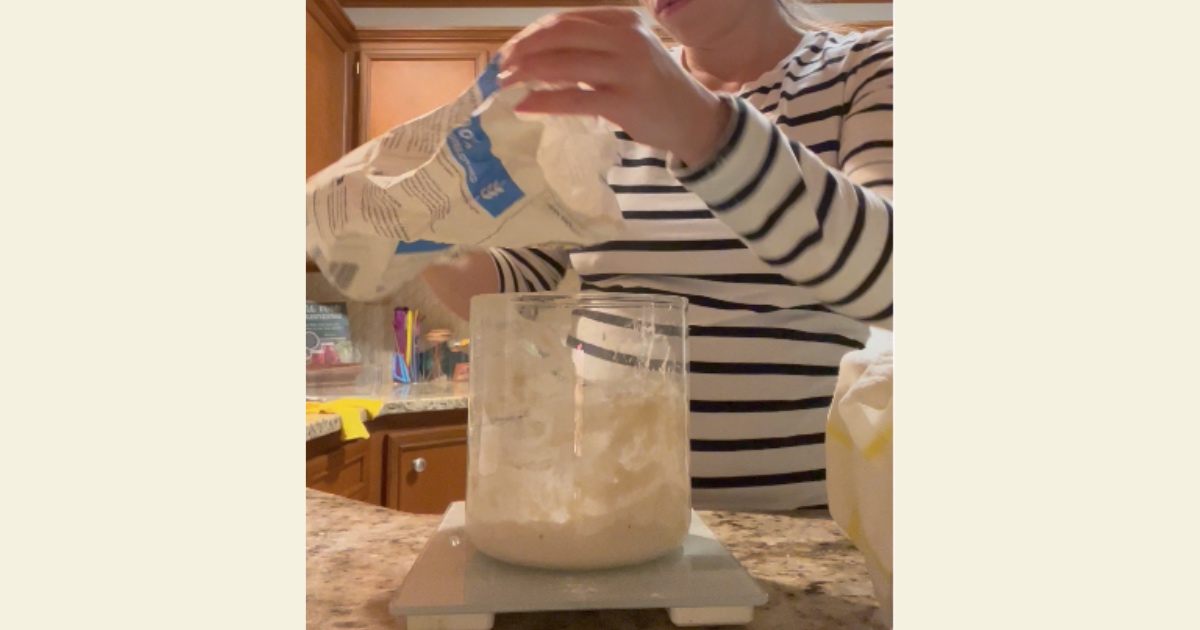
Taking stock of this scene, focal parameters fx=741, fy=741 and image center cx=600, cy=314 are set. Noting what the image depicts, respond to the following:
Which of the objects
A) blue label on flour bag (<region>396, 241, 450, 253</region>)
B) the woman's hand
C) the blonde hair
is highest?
the blonde hair

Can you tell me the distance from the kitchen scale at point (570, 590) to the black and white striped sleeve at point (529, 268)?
14 centimetres

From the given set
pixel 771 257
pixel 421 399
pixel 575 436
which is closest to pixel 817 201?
pixel 771 257

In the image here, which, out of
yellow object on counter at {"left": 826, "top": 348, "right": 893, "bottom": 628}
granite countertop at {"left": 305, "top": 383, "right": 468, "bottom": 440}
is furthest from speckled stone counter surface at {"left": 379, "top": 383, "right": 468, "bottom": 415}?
yellow object on counter at {"left": 826, "top": 348, "right": 893, "bottom": 628}

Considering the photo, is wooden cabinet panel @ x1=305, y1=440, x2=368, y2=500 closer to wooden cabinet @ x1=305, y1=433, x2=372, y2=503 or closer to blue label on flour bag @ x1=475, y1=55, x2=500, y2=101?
wooden cabinet @ x1=305, y1=433, x2=372, y2=503

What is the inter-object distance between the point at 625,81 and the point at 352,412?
244mm

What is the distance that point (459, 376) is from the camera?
44cm

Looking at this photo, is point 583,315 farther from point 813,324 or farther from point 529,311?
point 813,324

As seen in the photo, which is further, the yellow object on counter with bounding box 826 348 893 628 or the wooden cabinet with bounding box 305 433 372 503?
the wooden cabinet with bounding box 305 433 372 503

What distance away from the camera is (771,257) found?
35 centimetres

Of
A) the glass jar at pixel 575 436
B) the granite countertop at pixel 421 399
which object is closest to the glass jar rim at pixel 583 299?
the glass jar at pixel 575 436

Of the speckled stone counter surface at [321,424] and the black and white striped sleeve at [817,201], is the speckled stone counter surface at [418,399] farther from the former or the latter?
the black and white striped sleeve at [817,201]

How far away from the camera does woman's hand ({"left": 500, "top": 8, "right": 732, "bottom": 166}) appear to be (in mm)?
327

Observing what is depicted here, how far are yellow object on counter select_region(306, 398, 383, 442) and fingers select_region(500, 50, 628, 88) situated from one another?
213 millimetres
